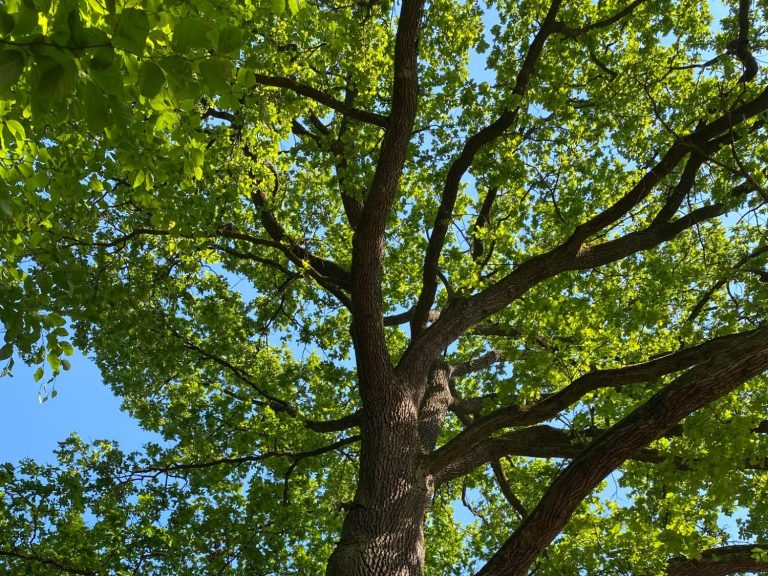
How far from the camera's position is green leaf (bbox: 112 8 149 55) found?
1.83m

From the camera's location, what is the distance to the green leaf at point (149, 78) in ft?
6.48

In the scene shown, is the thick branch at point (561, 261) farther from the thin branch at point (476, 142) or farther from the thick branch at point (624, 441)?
the thick branch at point (624, 441)

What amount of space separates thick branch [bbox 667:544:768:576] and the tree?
0.10 ft

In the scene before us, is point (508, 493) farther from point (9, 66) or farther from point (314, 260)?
point (9, 66)

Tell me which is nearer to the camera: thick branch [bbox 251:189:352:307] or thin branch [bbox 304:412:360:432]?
thick branch [bbox 251:189:352:307]

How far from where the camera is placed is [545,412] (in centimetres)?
542

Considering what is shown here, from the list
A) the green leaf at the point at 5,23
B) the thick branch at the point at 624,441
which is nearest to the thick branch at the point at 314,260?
the thick branch at the point at 624,441

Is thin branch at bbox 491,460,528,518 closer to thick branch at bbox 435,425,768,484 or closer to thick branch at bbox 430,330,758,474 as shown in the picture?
thick branch at bbox 435,425,768,484

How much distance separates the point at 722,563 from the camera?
5.46 m

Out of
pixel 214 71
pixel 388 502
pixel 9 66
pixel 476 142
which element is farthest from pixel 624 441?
pixel 9 66

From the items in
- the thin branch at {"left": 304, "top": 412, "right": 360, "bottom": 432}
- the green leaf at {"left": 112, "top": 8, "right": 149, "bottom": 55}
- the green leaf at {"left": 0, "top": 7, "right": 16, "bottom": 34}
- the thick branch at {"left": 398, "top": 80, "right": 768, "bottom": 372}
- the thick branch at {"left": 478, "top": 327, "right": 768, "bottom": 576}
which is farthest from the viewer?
the thin branch at {"left": 304, "top": 412, "right": 360, "bottom": 432}

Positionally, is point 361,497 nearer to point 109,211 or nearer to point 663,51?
point 109,211

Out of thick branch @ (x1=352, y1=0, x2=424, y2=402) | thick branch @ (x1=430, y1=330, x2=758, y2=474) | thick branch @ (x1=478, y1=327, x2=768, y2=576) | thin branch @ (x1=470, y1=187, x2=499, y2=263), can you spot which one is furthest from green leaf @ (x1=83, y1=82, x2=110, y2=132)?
thin branch @ (x1=470, y1=187, x2=499, y2=263)

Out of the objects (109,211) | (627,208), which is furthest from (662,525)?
(109,211)
